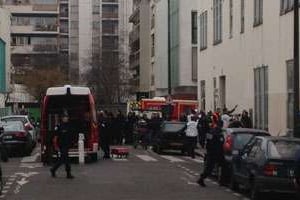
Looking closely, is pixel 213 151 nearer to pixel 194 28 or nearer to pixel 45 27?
pixel 194 28

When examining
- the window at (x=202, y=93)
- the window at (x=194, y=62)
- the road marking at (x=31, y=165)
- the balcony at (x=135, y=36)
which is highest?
the balcony at (x=135, y=36)

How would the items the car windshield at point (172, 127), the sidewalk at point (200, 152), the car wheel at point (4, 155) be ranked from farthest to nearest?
the car windshield at point (172, 127)
the sidewalk at point (200, 152)
the car wheel at point (4, 155)

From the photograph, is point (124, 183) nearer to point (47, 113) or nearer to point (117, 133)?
point (47, 113)

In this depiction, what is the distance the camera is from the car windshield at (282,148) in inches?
714

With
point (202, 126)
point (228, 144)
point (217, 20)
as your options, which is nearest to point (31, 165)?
point (228, 144)

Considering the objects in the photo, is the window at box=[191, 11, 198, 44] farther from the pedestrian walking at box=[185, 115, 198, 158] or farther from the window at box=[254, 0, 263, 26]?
the pedestrian walking at box=[185, 115, 198, 158]

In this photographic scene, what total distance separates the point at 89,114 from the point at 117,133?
14.6 m

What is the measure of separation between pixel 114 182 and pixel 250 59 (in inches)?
871

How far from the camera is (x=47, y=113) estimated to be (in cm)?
3022

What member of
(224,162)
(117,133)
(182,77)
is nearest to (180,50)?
(182,77)

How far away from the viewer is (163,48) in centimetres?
7969

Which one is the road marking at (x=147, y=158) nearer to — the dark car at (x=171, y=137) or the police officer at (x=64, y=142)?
the dark car at (x=171, y=137)

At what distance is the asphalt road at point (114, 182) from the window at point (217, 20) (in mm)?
21440

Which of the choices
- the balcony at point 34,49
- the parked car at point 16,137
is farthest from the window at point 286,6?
the balcony at point 34,49
